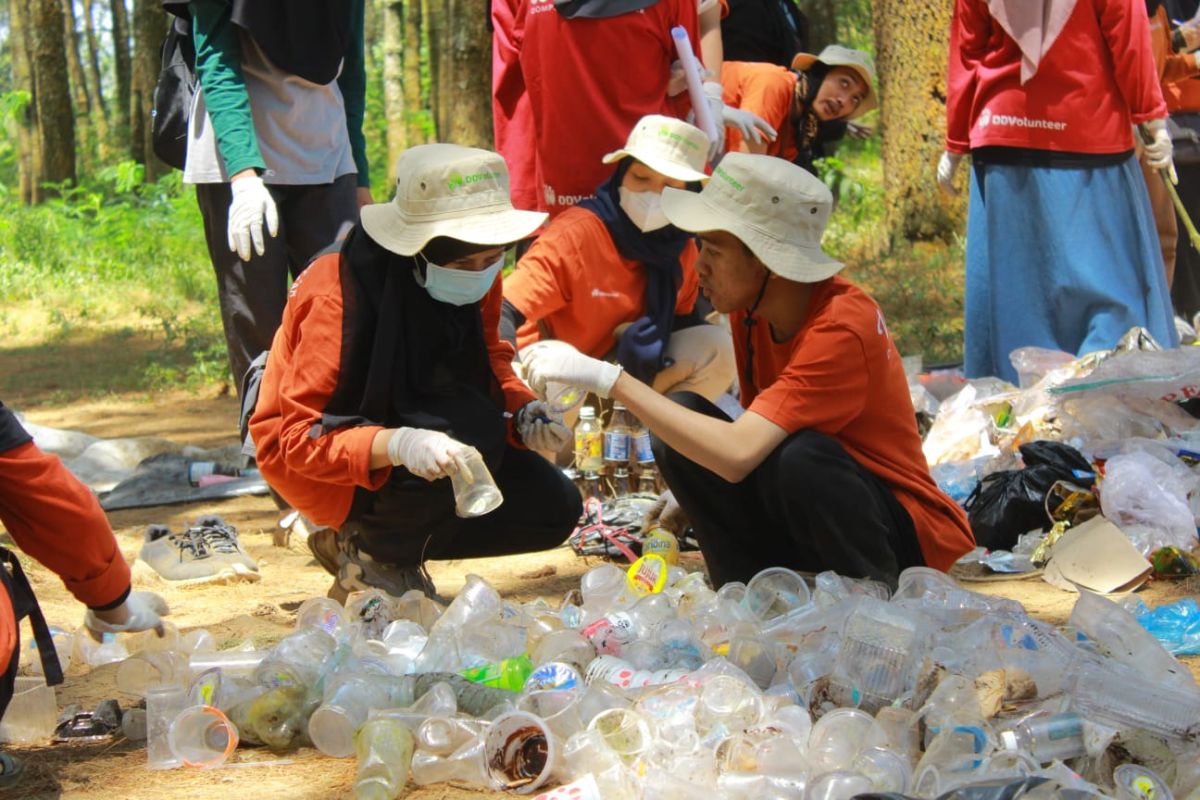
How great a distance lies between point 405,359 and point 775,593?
1.16 m

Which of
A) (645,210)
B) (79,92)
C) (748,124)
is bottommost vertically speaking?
(79,92)

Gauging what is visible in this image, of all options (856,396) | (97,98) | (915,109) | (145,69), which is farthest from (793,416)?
(97,98)

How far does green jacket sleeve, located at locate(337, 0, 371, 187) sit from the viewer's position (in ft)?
16.4

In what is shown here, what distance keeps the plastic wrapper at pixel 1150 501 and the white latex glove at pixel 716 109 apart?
211 centimetres

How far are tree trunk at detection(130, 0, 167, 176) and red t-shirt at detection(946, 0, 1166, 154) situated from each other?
7.62 m

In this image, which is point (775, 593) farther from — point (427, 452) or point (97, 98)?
point (97, 98)

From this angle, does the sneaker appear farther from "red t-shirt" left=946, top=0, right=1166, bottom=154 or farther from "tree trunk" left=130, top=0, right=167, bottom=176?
"tree trunk" left=130, top=0, right=167, bottom=176

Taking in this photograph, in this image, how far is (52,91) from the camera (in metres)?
16.1

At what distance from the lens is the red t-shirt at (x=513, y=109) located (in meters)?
5.75

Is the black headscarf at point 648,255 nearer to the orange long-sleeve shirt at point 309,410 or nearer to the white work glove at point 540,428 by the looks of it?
the white work glove at point 540,428

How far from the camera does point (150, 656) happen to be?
3.46 metres

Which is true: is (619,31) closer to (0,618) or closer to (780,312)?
(780,312)

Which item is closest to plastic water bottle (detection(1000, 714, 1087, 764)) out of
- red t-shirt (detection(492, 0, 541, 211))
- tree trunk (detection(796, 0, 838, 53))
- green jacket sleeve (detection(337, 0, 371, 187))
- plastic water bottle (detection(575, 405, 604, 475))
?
plastic water bottle (detection(575, 405, 604, 475))

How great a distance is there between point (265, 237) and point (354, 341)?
1291mm
